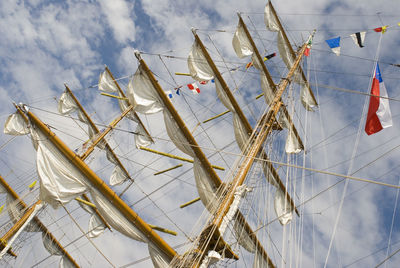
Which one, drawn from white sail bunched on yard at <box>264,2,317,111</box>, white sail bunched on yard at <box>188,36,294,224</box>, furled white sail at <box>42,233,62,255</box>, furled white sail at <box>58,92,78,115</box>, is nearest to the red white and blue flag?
white sail bunched on yard at <box>188,36,294,224</box>

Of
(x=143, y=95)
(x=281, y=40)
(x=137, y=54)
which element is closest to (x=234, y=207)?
(x=143, y=95)

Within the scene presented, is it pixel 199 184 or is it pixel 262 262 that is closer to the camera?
pixel 199 184

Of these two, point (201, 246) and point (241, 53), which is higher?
point (241, 53)

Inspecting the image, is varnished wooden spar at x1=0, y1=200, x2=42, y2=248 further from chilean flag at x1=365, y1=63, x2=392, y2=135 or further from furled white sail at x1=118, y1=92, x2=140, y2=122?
chilean flag at x1=365, y1=63, x2=392, y2=135

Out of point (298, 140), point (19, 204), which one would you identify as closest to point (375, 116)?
point (298, 140)

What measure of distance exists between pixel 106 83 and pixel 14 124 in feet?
25.8

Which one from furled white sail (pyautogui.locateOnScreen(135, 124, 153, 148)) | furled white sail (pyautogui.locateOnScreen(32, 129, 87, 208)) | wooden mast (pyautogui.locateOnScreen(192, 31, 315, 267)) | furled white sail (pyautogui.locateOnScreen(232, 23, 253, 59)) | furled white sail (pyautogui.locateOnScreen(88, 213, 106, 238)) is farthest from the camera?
furled white sail (pyautogui.locateOnScreen(135, 124, 153, 148))

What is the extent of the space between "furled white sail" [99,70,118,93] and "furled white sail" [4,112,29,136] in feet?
23.2

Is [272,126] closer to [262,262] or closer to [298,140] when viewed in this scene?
[298,140]

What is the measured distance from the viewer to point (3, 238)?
12.2 m

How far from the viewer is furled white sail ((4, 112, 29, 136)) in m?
16.7

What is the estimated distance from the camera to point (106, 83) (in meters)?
22.8

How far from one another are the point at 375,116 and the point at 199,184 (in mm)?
5732

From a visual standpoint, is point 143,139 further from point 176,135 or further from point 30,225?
point 176,135
